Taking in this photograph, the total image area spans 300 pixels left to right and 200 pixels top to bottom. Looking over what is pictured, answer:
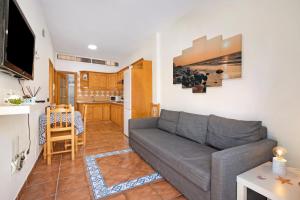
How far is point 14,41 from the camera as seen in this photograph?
1.30m

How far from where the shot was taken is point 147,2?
2537 millimetres

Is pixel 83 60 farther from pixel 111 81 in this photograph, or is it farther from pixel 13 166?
pixel 13 166

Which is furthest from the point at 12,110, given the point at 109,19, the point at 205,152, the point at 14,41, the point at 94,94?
the point at 94,94

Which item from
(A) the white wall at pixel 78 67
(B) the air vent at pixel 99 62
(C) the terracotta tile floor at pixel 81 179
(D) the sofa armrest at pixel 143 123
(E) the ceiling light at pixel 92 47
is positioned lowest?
(C) the terracotta tile floor at pixel 81 179

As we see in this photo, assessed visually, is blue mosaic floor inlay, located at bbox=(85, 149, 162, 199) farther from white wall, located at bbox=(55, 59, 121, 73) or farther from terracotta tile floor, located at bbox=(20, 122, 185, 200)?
white wall, located at bbox=(55, 59, 121, 73)

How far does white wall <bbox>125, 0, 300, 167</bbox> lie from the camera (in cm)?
155

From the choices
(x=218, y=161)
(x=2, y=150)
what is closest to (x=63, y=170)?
(x=2, y=150)

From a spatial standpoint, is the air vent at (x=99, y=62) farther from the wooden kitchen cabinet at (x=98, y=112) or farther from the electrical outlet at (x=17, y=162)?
the electrical outlet at (x=17, y=162)

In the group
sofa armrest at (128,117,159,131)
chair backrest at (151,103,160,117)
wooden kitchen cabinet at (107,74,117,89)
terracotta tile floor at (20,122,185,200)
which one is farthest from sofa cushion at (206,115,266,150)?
wooden kitchen cabinet at (107,74,117,89)

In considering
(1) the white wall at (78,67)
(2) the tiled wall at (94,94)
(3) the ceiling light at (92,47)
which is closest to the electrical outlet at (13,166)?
(3) the ceiling light at (92,47)

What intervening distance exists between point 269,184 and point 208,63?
1.80 m

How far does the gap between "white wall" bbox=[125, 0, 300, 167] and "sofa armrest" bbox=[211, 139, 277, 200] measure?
0.58 meters

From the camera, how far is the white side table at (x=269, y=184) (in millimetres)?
1038

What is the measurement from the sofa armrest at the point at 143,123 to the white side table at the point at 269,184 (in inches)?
80.0
